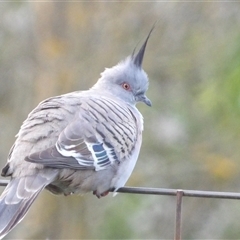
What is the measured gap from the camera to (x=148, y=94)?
27.7 ft

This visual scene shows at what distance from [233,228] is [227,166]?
2.33 ft

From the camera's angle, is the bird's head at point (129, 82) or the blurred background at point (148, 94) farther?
the blurred background at point (148, 94)

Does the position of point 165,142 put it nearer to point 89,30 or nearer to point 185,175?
point 185,175

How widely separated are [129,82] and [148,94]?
2.70 metres

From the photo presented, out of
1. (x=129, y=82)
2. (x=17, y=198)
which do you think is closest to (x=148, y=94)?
(x=129, y=82)

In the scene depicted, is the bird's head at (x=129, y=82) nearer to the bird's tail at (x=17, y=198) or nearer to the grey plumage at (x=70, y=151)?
the grey plumage at (x=70, y=151)

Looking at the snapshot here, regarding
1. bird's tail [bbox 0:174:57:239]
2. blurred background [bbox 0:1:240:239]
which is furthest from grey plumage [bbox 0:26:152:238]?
blurred background [bbox 0:1:240:239]

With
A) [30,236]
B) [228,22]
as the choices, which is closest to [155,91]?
[228,22]

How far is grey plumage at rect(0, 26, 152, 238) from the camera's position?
390cm

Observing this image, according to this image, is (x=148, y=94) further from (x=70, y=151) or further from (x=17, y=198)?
(x=17, y=198)

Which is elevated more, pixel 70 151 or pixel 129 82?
pixel 129 82

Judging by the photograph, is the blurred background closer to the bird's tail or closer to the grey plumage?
the grey plumage

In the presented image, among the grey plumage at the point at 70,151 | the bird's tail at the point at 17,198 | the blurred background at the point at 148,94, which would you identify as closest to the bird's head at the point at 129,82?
the grey plumage at the point at 70,151

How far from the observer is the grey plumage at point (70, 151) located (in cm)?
390
